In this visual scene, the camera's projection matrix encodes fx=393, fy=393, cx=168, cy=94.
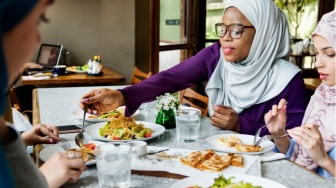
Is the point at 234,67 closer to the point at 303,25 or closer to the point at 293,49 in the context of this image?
the point at 293,49

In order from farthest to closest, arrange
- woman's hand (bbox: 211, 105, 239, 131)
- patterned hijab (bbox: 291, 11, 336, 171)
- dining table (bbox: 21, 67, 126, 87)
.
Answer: dining table (bbox: 21, 67, 126, 87)
woman's hand (bbox: 211, 105, 239, 131)
patterned hijab (bbox: 291, 11, 336, 171)

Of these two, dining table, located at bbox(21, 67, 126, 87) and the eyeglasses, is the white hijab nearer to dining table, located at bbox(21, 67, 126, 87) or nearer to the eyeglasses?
the eyeglasses

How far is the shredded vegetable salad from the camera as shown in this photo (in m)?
1.39

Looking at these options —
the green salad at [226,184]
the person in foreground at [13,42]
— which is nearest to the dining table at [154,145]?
the green salad at [226,184]

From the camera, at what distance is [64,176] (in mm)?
965

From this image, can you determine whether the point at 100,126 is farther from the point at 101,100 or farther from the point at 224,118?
the point at 224,118

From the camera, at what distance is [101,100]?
1.66 m

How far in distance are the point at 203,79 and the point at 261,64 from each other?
36cm

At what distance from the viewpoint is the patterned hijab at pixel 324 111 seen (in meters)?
1.45

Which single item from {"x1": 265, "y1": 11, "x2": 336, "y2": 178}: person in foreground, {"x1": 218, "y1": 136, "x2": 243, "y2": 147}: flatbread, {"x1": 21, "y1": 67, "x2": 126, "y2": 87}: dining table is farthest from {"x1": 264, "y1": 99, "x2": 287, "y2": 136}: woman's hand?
{"x1": 21, "y1": 67, "x2": 126, "y2": 87}: dining table

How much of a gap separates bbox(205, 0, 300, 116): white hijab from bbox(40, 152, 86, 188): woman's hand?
1.08 meters

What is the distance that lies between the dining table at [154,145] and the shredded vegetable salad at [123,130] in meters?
0.04

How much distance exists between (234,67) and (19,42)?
166cm

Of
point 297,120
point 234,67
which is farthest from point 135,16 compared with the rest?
point 297,120
